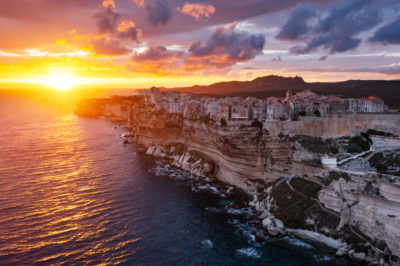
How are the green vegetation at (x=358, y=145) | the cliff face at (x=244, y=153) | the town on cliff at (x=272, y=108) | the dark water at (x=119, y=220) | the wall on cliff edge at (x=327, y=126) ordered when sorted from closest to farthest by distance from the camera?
1. the dark water at (x=119, y=220)
2. the green vegetation at (x=358, y=145)
3. the cliff face at (x=244, y=153)
4. the wall on cliff edge at (x=327, y=126)
5. the town on cliff at (x=272, y=108)

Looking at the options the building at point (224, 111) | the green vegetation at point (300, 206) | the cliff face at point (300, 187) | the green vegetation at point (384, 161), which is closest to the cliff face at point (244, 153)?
the cliff face at point (300, 187)

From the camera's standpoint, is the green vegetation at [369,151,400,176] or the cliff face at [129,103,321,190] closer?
the green vegetation at [369,151,400,176]

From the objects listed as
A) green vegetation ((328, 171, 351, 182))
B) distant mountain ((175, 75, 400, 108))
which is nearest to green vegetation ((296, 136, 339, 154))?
green vegetation ((328, 171, 351, 182))

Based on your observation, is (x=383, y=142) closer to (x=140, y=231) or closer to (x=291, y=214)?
(x=291, y=214)

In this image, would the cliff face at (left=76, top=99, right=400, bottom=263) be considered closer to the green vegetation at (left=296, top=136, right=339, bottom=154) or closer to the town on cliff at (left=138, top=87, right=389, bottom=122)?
the green vegetation at (left=296, top=136, right=339, bottom=154)

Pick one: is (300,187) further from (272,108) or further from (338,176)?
(272,108)

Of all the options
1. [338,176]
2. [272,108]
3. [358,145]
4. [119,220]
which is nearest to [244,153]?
[272,108]

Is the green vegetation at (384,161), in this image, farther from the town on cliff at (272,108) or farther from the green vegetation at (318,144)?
the town on cliff at (272,108)
